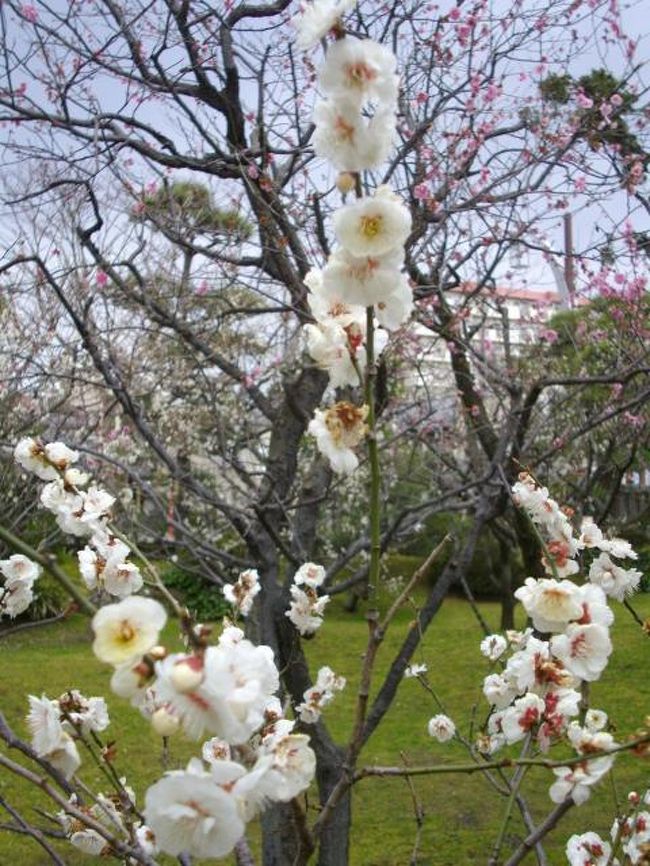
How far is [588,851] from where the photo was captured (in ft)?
6.11

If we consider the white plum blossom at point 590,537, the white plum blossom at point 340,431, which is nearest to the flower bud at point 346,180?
the white plum blossom at point 340,431

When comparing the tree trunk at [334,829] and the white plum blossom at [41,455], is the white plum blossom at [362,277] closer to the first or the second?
the white plum blossom at [41,455]

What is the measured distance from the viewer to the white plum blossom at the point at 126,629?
0.89 meters

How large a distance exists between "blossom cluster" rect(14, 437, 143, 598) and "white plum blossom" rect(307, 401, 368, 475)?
1.95ft

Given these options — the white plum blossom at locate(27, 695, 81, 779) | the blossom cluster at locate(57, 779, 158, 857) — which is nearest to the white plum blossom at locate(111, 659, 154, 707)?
the white plum blossom at locate(27, 695, 81, 779)

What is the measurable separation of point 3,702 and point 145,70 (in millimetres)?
5197

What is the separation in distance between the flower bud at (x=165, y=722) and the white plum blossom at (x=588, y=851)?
1.26 metres

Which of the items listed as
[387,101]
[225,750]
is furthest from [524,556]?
[387,101]

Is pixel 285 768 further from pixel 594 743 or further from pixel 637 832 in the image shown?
pixel 637 832

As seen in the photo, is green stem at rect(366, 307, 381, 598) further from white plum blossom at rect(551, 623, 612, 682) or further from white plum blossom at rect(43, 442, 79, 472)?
white plum blossom at rect(43, 442, 79, 472)

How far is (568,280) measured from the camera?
6188 millimetres

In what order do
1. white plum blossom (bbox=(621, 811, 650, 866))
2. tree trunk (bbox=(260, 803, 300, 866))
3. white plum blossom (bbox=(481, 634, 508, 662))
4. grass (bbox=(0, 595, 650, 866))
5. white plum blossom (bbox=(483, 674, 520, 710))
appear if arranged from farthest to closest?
grass (bbox=(0, 595, 650, 866)), tree trunk (bbox=(260, 803, 300, 866)), white plum blossom (bbox=(481, 634, 508, 662)), white plum blossom (bbox=(483, 674, 520, 710)), white plum blossom (bbox=(621, 811, 650, 866))

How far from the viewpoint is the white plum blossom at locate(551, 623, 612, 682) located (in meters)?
1.30

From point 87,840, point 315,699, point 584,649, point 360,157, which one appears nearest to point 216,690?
point 360,157
